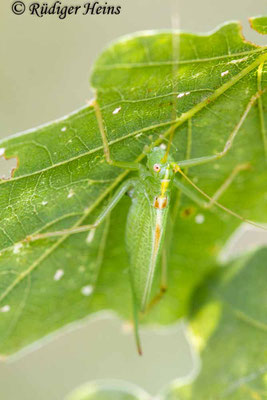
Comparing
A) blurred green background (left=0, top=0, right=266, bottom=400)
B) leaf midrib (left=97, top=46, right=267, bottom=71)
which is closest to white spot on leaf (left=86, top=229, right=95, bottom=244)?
leaf midrib (left=97, top=46, right=267, bottom=71)

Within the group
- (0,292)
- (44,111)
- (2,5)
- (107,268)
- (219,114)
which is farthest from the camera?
(44,111)

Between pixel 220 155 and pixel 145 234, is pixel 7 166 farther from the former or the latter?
pixel 220 155

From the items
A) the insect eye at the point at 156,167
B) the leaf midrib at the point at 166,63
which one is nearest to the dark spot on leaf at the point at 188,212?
the insect eye at the point at 156,167

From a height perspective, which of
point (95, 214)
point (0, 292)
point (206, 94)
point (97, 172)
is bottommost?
point (0, 292)

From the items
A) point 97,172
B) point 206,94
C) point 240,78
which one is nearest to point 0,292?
point 97,172

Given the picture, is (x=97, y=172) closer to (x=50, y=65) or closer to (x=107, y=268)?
(x=107, y=268)

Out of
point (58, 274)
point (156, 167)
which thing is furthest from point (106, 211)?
point (58, 274)
